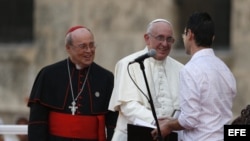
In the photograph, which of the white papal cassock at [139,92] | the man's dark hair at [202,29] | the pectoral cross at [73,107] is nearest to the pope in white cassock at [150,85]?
the white papal cassock at [139,92]

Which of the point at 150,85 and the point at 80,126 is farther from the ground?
the point at 150,85

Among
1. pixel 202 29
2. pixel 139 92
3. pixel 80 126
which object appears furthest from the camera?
pixel 80 126

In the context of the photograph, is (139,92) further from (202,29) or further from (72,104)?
(202,29)

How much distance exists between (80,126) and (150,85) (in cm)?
60

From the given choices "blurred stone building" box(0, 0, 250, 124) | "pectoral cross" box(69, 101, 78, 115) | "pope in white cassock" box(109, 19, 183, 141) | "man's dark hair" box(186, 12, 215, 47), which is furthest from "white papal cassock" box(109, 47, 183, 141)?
"blurred stone building" box(0, 0, 250, 124)

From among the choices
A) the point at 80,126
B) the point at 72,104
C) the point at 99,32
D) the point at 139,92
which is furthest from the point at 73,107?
the point at 99,32

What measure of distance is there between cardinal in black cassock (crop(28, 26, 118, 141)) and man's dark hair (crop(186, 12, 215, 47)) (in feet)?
3.78

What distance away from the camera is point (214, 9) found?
13219 millimetres

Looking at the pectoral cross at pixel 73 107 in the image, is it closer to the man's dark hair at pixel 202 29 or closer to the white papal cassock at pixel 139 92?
the white papal cassock at pixel 139 92

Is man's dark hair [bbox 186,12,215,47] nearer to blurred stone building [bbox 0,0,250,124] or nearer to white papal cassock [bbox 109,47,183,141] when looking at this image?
white papal cassock [bbox 109,47,183,141]

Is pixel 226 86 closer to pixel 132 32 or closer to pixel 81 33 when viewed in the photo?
pixel 81 33

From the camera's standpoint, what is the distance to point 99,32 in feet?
45.3

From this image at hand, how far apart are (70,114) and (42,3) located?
674cm

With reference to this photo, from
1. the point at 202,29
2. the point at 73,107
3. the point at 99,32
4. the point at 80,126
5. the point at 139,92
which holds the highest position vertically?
the point at 99,32
